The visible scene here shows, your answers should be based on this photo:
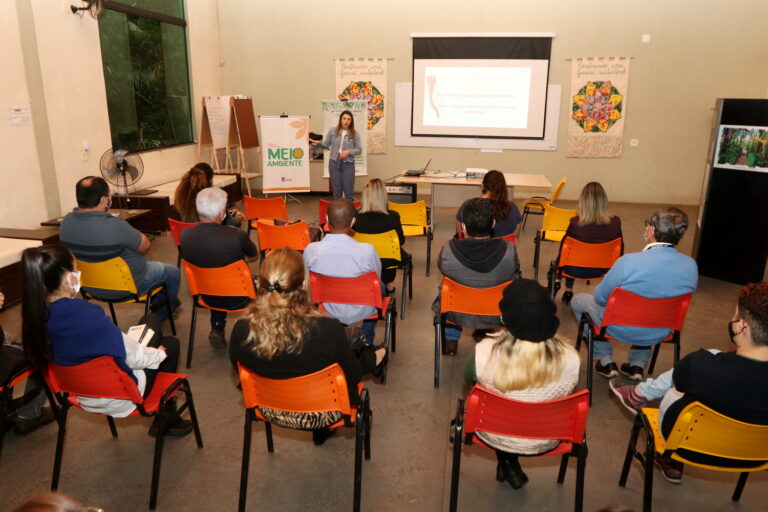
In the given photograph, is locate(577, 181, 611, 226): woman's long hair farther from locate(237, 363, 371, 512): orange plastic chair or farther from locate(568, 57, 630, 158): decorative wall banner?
locate(568, 57, 630, 158): decorative wall banner

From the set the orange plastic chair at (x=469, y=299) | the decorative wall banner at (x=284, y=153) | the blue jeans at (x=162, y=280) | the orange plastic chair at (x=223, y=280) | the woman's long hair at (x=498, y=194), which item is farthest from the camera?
the decorative wall banner at (x=284, y=153)

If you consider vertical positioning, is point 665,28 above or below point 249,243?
above

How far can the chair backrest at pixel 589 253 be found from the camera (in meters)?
3.95

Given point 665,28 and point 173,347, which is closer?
point 173,347

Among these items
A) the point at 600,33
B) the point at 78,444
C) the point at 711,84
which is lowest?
the point at 78,444

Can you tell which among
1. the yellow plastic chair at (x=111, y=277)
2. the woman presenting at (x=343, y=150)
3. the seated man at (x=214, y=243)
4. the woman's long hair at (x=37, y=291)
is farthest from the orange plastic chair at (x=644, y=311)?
the woman presenting at (x=343, y=150)

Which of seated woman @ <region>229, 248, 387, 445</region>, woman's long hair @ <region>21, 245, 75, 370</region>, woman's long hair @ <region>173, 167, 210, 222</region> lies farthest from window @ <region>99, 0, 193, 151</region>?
seated woman @ <region>229, 248, 387, 445</region>

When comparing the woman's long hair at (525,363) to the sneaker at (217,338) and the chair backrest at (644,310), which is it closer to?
the chair backrest at (644,310)

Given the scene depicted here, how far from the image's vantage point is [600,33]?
28.1 ft

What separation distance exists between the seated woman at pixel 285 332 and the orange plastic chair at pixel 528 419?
534mm

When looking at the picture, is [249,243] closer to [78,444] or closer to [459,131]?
[78,444]

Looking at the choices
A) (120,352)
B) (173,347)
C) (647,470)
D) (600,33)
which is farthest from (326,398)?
(600,33)

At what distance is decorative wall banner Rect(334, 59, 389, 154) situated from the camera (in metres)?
9.26

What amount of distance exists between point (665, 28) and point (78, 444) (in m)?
9.25
